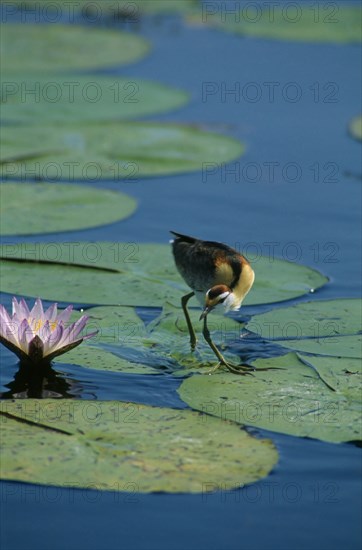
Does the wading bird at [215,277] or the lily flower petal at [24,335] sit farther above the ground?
the wading bird at [215,277]

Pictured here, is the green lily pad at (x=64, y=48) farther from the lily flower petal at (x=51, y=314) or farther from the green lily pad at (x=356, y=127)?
the lily flower petal at (x=51, y=314)

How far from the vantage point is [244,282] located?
607 centimetres

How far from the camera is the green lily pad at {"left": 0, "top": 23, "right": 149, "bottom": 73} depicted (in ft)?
40.2

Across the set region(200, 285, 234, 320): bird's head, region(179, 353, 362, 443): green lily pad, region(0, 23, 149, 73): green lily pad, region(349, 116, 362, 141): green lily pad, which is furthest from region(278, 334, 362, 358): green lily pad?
region(0, 23, 149, 73): green lily pad

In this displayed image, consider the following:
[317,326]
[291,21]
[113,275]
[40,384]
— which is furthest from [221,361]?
[291,21]

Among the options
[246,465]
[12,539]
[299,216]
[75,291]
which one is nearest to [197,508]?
[246,465]

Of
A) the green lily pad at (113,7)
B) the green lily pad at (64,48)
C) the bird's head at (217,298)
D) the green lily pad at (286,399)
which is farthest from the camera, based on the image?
the green lily pad at (113,7)

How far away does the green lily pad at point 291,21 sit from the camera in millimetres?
13516

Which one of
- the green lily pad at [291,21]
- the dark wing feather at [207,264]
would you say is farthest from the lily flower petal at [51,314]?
the green lily pad at [291,21]

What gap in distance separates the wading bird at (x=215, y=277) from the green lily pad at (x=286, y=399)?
0.71ft

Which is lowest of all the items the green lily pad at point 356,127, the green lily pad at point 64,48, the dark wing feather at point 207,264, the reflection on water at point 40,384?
the reflection on water at point 40,384

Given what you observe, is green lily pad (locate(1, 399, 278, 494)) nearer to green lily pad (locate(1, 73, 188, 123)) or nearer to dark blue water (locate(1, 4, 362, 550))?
dark blue water (locate(1, 4, 362, 550))

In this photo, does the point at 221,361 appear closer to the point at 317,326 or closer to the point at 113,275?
the point at 317,326

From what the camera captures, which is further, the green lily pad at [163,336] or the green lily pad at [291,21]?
the green lily pad at [291,21]
